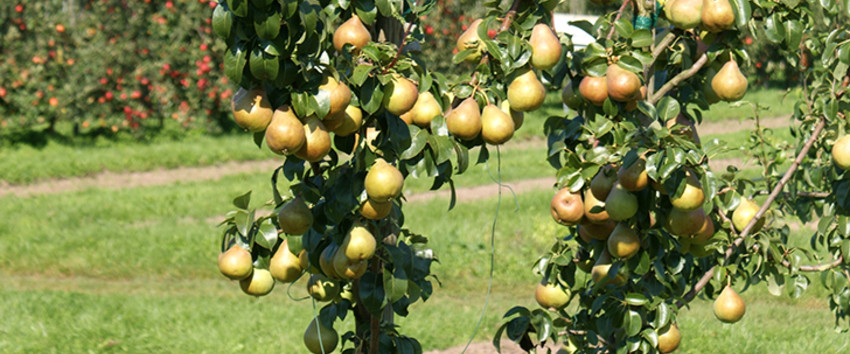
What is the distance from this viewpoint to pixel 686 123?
2398mm

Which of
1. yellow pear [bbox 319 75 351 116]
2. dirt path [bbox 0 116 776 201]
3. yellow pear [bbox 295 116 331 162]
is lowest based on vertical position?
dirt path [bbox 0 116 776 201]

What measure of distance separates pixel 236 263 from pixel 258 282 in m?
0.09

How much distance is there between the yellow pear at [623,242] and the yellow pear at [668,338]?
1.11 feet

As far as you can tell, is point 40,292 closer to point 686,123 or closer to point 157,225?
point 157,225

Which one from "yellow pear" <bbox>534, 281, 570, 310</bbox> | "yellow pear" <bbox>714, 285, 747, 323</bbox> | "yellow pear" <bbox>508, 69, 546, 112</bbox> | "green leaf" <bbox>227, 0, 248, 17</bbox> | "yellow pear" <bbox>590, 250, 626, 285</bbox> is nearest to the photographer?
"green leaf" <bbox>227, 0, 248, 17</bbox>

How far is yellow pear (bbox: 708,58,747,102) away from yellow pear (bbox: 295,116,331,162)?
106 centimetres

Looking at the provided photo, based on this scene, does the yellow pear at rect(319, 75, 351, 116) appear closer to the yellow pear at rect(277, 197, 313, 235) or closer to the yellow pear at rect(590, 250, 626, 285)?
the yellow pear at rect(277, 197, 313, 235)

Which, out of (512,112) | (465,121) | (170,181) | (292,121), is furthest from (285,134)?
(170,181)

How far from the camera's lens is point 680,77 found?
2.31 metres

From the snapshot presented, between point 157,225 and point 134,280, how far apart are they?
943mm

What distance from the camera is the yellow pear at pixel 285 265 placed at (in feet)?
Answer: 6.86

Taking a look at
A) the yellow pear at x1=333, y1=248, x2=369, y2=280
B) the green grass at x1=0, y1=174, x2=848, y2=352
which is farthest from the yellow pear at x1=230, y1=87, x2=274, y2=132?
the green grass at x1=0, y1=174, x2=848, y2=352

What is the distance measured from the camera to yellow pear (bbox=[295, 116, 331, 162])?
1.76 meters

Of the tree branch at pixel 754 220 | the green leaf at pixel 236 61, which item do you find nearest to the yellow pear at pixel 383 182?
the green leaf at pixel 236 61
